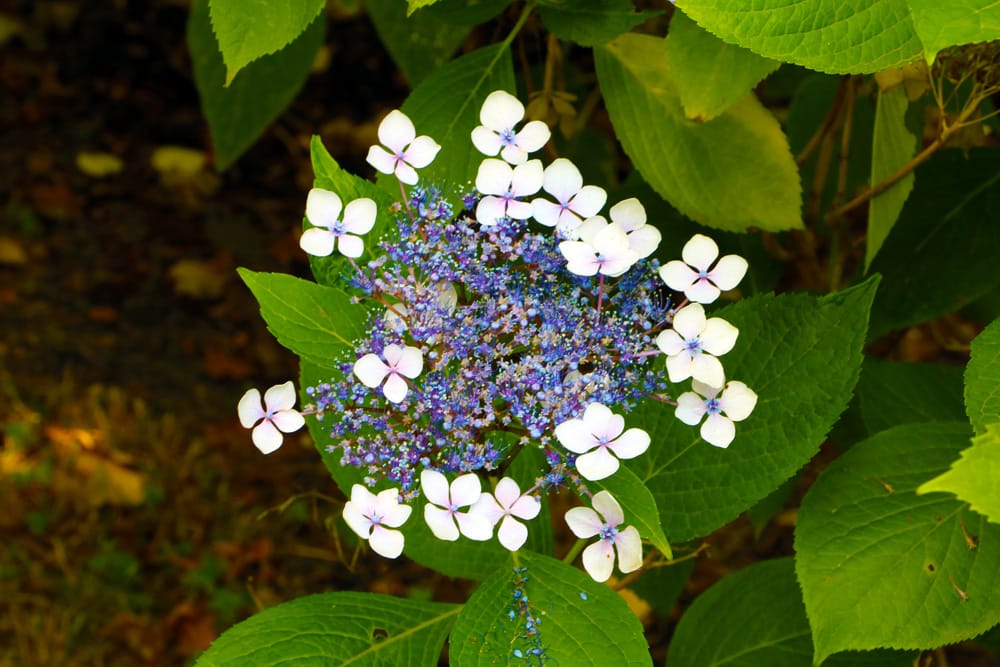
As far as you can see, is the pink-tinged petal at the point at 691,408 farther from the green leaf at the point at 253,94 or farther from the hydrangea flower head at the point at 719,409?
the green leaf at the point at 253,94

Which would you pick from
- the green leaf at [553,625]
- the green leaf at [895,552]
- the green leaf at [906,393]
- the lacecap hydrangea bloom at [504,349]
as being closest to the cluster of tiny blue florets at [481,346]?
the lacecap hydrangea bloom at [504,349]

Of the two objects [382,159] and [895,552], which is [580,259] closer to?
[382,159]

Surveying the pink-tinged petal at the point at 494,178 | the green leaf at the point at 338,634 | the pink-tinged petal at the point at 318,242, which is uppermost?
the pink-tinged petal at the point at 494,178

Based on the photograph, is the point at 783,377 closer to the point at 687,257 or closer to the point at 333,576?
the point at 687,257

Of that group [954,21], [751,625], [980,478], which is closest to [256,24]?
[954,21]

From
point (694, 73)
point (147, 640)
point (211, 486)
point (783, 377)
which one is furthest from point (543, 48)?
point (147, 640)

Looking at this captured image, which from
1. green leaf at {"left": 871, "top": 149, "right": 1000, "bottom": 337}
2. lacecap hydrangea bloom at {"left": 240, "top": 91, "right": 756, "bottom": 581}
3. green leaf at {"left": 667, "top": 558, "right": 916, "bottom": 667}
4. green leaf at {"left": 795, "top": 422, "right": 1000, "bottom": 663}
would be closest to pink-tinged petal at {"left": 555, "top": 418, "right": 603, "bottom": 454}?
lacecap hydrangea bloom at {"left": 240, "top": 91, "right": 756, "bottom": 581}

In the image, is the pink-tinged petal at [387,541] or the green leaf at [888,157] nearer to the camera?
the pink-tinged petal at [387,541]

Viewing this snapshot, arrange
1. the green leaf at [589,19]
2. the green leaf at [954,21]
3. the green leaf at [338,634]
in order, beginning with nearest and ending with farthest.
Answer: the green leaf at [954,21] < the green leaf at [338,634] < the green leaf at [589,19]
